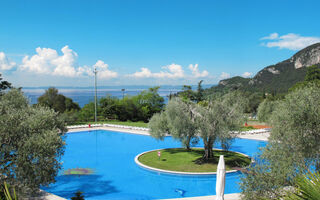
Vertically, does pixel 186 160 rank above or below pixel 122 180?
above

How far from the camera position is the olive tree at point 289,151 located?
8.03 m

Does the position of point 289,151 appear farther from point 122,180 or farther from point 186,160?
point 122,180

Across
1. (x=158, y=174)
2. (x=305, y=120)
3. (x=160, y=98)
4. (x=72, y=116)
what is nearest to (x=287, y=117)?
(x=305, y=120)

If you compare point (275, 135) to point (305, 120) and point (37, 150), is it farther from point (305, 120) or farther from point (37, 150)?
point (37, 150)

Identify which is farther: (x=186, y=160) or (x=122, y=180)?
(x=186, y=160)

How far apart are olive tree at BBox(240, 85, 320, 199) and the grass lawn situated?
15.1 feet

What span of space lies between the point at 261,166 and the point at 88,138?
24.3 m

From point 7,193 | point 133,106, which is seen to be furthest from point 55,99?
point 7,193

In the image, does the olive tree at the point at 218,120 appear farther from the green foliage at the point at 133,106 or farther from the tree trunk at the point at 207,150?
the green foliage at the point at 133,106

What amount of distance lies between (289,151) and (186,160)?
28.8 ft

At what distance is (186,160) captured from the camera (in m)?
18.0

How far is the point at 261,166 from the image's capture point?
8797mm

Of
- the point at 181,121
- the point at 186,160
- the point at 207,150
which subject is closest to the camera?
the point at 207,150

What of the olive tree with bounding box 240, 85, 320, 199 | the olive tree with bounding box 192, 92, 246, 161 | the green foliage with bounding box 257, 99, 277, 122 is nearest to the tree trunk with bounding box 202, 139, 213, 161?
the olive tree with bounding box 192, 92, 246, 161
